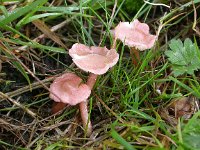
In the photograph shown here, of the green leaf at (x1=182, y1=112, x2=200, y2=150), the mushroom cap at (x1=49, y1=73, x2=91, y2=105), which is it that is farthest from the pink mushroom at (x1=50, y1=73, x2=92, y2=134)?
the green leaf at (x1=182, y1=112, x2=200, y2=150)

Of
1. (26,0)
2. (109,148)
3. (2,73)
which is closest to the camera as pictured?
(109,148)

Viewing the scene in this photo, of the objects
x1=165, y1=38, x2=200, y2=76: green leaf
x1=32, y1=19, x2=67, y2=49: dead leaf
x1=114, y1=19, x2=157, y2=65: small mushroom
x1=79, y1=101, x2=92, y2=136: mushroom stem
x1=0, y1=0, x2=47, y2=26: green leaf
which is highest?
x1=0, y1=0, x2=47, y2=26: green leaf

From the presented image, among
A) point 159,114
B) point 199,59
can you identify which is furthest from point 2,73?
point 199,59

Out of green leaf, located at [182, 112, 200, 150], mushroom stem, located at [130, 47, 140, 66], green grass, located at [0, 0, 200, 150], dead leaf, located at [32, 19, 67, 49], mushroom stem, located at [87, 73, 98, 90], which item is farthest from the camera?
dead leaf, located at [32, 19, 67, 49]

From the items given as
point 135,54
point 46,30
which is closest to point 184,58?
point 135,54

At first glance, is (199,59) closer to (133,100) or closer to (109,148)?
(133,100)

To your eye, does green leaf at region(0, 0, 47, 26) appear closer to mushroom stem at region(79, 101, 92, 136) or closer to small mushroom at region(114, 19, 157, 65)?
small mushroom at region(114, 19, 157, 65)

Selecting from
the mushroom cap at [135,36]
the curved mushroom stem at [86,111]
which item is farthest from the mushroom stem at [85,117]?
the mushroom cap at [135,36]
